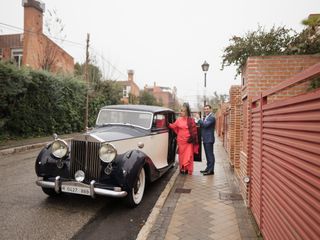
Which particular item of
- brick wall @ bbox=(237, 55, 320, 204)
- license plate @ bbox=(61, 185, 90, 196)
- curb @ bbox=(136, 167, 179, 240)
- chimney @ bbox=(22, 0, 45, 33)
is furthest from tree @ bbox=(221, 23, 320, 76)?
chimney @ bbox=(22, 0, 45, 33)

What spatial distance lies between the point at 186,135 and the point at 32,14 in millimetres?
23743

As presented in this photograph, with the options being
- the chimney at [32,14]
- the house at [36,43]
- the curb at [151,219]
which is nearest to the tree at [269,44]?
the curb at [151,219]

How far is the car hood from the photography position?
201 inches

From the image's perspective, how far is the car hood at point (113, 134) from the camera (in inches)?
201

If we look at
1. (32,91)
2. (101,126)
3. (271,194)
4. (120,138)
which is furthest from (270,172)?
(32,91)

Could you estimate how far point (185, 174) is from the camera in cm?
773

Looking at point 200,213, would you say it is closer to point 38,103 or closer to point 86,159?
point 86,159

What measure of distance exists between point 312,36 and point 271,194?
4.88 metres

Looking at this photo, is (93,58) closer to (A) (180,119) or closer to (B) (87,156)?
→ (A) (180,119)

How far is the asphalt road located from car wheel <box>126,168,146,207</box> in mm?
122

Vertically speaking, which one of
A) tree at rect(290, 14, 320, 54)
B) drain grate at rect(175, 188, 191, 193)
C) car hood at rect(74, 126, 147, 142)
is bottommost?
drain grate at rect(175, 188, 191, 193)

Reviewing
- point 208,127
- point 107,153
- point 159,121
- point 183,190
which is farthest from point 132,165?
point 208,127

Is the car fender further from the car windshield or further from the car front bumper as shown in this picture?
the car windshield

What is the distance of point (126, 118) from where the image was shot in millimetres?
6777
